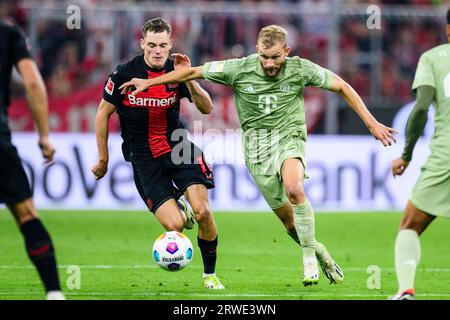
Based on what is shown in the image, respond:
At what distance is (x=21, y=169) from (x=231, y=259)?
537cm

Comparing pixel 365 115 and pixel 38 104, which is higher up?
pixel 38 104

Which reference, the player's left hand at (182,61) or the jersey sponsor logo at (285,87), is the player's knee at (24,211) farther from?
the jersey sponsor logo at (285,87)

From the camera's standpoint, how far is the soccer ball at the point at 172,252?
351 inches

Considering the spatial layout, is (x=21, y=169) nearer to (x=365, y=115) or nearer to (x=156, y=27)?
(x=156, y=27)

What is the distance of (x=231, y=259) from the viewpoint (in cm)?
1202

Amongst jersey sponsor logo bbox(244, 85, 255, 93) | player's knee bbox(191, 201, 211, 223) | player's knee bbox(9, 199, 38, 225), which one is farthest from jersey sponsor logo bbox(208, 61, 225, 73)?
player's knee bbox(9, 199, 38, 225)

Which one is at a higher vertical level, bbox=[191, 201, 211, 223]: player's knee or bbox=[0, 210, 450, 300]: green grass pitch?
bbox=[191, 201, 211, 223]: player's knee

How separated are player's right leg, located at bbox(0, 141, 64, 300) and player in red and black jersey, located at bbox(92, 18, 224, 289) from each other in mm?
2488

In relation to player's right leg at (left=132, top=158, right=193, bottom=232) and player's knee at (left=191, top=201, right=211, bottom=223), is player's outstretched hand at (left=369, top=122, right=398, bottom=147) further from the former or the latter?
player's right leg at (left=132, top=158, right=193, bottom=232)

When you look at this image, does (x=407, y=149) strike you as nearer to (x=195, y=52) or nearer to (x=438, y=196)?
(x=438, y=196)

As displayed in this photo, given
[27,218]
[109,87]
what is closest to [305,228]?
[109,87]

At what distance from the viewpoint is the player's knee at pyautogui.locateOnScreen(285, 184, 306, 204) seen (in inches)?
343
